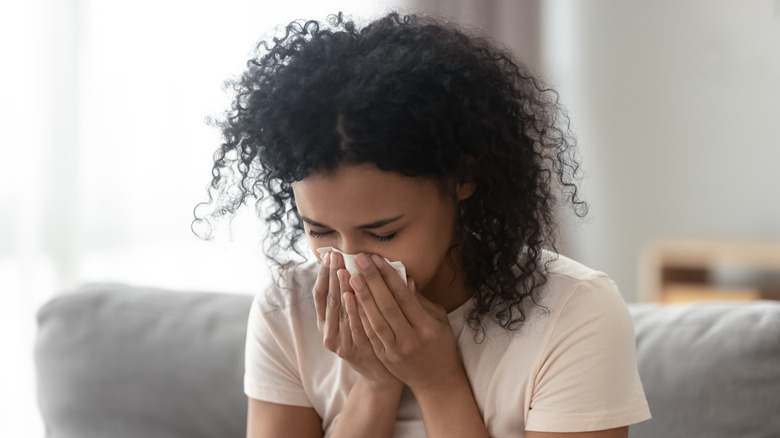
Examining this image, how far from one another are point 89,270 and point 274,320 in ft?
6.68

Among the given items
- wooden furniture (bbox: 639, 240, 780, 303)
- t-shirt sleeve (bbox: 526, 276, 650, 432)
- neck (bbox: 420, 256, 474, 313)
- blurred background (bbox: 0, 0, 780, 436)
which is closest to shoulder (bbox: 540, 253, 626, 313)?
t-shirt sleeve (bbox: 526, 276, 650, 432)

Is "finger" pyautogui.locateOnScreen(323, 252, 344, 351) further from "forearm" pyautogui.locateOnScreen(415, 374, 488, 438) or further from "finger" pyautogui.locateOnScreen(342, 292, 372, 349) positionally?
"forearm" pyautogui.locateOnScreen(415, 374, 488, 438)

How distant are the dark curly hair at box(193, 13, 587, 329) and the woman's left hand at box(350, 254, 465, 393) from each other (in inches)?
3.3

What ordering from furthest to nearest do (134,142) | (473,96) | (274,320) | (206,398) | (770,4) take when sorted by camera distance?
1. (770,4)
2. (134,142)
3. (206,398)
4. (274,320)
5. (473,96)

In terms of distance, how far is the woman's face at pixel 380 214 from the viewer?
1.10m

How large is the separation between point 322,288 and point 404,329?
139 millimetres

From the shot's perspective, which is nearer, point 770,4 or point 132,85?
point 132,85

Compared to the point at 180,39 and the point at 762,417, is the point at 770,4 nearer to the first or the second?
Answer: the point at 180,39

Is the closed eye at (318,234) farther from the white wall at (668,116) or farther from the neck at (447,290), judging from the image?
the white wall at (668,116)

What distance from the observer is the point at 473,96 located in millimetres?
1118

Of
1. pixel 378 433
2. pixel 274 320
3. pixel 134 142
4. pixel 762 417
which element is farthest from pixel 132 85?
pixel 762 417

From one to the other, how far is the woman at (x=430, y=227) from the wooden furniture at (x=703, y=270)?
2.15 meters

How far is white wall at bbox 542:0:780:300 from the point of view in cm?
353

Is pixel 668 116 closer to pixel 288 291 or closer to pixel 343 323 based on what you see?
pixel 288 291
